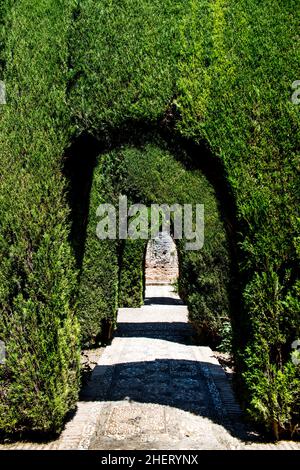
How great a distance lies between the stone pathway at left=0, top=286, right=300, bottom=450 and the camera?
4.78 meters

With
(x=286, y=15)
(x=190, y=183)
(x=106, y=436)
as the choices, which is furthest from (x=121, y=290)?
(x=286, y=15)

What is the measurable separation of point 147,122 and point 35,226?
1625 millimetres

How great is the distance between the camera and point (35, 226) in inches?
194

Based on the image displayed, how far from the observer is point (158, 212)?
15.0 meters

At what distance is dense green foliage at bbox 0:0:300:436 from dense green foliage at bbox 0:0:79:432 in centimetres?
1

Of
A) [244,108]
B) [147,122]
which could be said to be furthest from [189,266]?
[244,108]

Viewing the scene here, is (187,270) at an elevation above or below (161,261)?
above

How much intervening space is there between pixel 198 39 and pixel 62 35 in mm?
1519

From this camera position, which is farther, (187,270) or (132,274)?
(132,274)

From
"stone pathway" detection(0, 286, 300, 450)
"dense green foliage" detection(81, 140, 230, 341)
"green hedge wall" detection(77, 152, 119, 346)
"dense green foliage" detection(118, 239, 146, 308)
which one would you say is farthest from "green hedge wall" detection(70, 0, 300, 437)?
"dense green foliage" detection(118, 239, 146, 308)

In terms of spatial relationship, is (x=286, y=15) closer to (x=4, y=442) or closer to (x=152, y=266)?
(x=4, y=442)

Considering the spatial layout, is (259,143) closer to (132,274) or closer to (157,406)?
(157,406)

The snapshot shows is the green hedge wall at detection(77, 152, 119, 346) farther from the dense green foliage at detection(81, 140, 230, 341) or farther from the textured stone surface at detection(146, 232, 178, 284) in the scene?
the textured stone surface at detection(146, 232, 178, 284)

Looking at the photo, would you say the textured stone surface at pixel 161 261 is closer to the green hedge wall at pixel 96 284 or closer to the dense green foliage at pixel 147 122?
the green hedge wall at pixel 96 284
